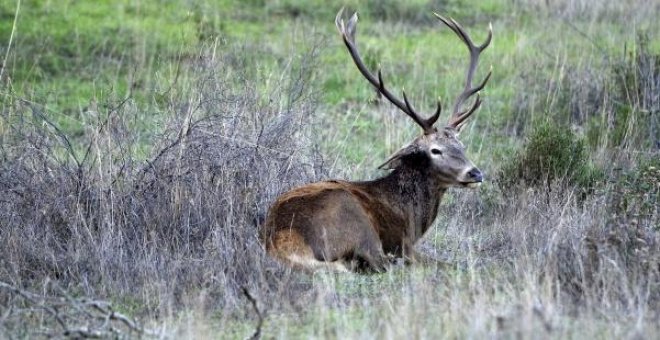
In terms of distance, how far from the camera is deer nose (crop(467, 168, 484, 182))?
361 inches

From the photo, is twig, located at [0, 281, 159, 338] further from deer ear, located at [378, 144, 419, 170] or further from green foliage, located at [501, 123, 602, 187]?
green foliage, located at [501, 123, 602, 187]

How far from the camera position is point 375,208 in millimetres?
9195

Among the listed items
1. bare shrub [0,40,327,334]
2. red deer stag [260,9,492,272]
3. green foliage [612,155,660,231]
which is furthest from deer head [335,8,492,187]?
green foliage [612,155,660,231]

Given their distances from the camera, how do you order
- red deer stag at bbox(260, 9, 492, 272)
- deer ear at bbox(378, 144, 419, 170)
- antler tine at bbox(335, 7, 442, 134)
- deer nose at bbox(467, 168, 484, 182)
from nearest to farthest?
red deer stag at bbox(260, 9, 492, 272) < deer nose at bbox(467, 168, 484, 182) < antler tine at bbox(335, 7, 442, 134) < deer ear at bbox(378, 144, 419, 170)

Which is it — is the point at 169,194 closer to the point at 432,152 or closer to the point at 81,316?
the point at 432,152

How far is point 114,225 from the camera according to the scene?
8664mm

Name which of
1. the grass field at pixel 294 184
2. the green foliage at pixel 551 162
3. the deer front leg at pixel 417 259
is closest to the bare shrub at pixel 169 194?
the grass field at pixel 294 184

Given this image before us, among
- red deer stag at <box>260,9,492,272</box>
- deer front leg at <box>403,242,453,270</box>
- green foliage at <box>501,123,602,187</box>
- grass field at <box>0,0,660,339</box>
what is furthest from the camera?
green foliage at <box>501,123,602,187</box>

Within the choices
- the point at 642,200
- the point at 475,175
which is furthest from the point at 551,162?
the point at 642,200

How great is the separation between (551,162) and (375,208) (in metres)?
2.13

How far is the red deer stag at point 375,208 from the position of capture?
27.4ft

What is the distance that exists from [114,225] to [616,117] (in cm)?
578

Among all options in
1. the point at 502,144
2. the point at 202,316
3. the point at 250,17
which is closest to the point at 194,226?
the point at 202,316

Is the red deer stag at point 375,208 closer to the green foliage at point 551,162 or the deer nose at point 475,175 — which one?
the deer nose at point 475,175
